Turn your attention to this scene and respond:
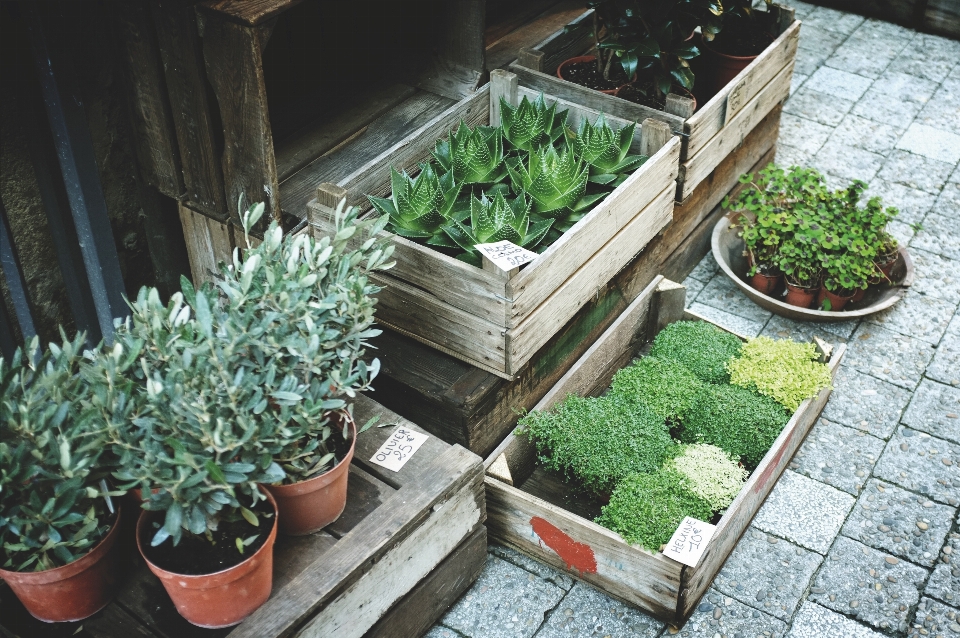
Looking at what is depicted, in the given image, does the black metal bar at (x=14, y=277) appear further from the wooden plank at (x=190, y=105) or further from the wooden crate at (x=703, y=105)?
the wooden crate at (x=703, y=105)

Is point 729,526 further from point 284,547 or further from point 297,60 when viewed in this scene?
point 297,60

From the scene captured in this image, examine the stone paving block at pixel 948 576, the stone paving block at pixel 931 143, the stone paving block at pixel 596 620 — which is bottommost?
the stone paving block at pixel 948 576

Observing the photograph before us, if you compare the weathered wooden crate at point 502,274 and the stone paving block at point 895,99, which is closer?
the weathered wooden crate at point 502,274

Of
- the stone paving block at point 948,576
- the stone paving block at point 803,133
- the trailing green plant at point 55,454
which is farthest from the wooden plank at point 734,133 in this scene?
the trailing green plant at point 55,454

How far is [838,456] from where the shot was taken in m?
3.64

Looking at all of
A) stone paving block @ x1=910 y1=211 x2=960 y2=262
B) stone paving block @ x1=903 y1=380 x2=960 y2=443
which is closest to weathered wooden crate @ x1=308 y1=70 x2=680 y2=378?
stone paving block @ x1=903 y1=380 x2=960 y2=443

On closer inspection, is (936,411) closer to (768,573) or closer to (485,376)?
(768,573)

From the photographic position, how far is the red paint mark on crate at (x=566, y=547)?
3.04 meters

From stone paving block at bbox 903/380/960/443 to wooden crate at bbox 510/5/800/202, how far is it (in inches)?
51.7

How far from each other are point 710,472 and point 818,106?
A: 11.4 feet

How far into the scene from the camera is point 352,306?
8.34 ft

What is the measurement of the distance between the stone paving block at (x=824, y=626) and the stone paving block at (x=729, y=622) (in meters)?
0.05

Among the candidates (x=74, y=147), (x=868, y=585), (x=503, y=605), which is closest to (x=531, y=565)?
(x=503, y=605)

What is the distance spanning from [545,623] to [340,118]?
237cm
